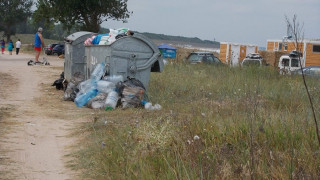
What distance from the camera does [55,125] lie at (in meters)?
8.70

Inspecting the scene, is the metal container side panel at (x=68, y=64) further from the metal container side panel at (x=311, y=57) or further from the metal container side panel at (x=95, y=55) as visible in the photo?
the metal container side panel at (x=311, y=57)

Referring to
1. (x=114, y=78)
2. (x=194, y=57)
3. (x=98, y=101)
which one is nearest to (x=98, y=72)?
(x=114, y=78)

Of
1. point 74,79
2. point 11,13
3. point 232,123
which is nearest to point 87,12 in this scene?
point 74,79

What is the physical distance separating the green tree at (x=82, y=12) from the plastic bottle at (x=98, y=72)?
82.5 feet

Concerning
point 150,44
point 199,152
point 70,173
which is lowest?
point 70,173

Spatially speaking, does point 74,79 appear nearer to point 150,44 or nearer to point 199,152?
point 150,44

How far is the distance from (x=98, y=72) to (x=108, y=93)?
3.02 feet

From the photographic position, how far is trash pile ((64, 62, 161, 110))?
10297 mm

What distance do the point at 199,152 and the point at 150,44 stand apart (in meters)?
6.93

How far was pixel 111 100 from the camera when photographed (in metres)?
10.3

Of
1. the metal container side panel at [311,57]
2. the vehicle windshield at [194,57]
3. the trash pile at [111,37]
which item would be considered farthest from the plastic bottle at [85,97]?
the metal container side panel at [311,57]

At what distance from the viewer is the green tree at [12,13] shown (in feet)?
250

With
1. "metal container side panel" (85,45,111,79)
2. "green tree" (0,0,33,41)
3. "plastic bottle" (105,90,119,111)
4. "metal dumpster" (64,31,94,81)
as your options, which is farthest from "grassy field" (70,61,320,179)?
"green tree" (0,0,33,41)

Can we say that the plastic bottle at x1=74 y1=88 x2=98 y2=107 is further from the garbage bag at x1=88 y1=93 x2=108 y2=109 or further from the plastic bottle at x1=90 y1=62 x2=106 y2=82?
the plastic bottle at x1=90 y1=62 x2=106 y2=82
